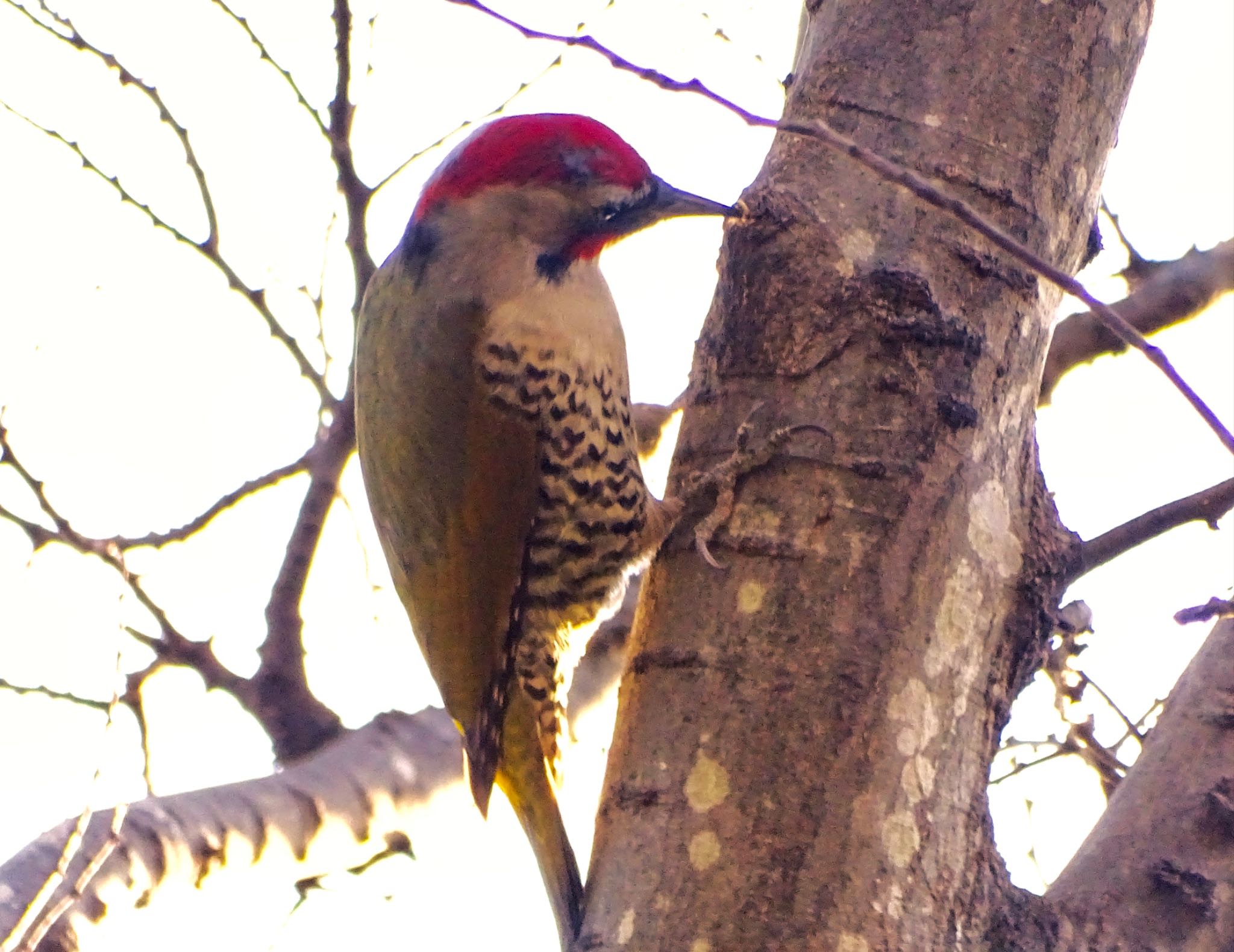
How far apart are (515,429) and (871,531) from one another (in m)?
1.04

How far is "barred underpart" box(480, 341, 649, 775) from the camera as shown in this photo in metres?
2.66

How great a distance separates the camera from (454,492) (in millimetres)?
2686

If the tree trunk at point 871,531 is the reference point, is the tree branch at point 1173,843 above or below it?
below

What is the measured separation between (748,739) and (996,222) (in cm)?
91

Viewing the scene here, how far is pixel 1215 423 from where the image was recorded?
0.99 meters

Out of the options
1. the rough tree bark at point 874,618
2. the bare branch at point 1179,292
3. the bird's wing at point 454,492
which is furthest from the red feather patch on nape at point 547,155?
the bare branch at point 1179,292

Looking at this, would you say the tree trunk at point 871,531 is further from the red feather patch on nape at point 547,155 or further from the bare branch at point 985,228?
the bare branch at point 985,228

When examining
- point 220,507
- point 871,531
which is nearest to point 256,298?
point 220,507

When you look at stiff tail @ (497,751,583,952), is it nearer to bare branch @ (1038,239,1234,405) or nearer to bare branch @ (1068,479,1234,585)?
bare branch @ (1068,479,1234,585)

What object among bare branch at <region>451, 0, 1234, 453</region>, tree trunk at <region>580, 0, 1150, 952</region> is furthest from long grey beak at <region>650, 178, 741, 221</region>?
bare branch at <region>451, 0, 1234, 453</region>

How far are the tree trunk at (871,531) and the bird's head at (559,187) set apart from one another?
1.56 ft

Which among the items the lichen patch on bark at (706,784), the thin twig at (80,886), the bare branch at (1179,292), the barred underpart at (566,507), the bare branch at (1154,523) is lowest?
the lichen patch on bark at (706,784)

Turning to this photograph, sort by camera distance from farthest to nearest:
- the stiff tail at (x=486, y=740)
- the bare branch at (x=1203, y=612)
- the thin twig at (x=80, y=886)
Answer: the stiff tail at (x=486, y=740) < the thin twig at (x=80, y=886) < the bare branch at (x=1203, y=612)

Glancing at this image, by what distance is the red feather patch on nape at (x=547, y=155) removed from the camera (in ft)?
8.72
